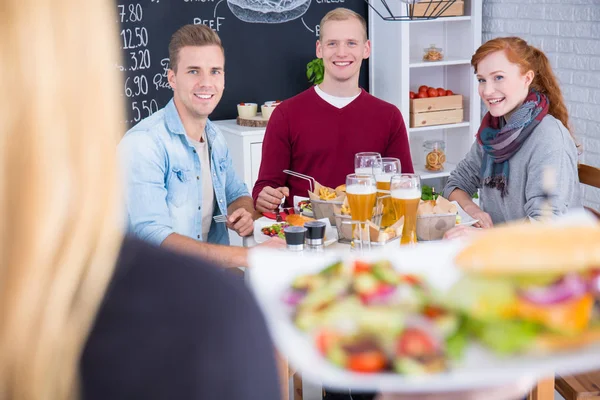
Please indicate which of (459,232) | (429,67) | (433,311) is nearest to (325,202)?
(459,232)

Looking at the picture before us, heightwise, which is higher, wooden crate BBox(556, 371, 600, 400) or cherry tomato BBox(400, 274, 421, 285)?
cherry tomato BBox(400, 274, 421, 285)

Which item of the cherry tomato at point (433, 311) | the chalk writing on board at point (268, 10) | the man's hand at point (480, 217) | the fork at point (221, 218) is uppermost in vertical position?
the chalk writing on board at point (268, 10)

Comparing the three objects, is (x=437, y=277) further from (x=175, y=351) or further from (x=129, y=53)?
(x=129, y=53)

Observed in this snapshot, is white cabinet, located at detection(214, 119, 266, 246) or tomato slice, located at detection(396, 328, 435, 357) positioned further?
white cabinet, located at detection(214, 119, 266, 246)

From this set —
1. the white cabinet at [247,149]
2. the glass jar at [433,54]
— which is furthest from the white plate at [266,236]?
the glass jar at [433,54]

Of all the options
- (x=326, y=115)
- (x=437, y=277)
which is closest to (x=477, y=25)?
(x=326, y=115)

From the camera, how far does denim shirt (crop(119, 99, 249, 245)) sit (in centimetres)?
243

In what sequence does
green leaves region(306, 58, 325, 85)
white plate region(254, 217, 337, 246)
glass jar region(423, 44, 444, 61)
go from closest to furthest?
white plate region(254, 217, 337, 246), green leaves region(306, 58, 325, 85), glass jar region(423, 44, 444, 61)

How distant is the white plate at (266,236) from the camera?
2282 mm

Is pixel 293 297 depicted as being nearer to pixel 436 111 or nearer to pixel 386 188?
pixel 386 188

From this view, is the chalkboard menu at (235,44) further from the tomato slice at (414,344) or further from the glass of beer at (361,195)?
the tomato slice at (414,344)

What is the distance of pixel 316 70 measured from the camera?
4797 mm

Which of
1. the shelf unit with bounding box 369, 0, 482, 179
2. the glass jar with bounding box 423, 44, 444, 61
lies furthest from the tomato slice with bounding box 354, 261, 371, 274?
the glass jar with bounding box 423, 44, 444, 61

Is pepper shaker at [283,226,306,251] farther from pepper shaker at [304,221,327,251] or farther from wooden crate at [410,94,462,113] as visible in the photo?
wooden crate at [410,94,462,113]
